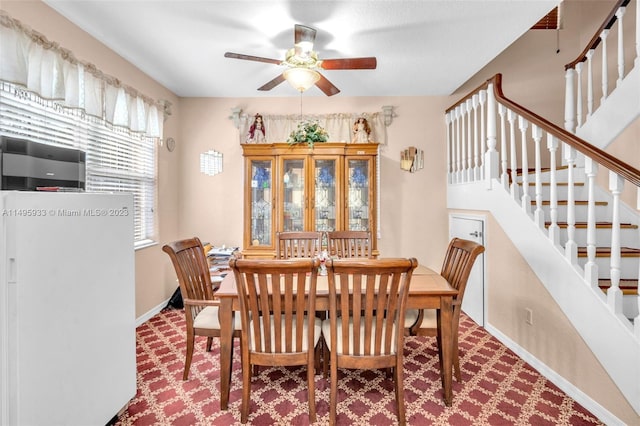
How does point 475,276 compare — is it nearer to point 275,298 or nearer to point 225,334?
point 275,298

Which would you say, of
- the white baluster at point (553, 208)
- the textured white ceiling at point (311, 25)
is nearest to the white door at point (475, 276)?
the white baluster at point (553, 208)

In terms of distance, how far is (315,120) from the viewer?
3.88m

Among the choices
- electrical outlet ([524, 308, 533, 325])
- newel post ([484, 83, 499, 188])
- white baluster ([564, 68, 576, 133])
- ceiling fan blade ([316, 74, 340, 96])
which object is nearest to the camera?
electrical outlet ([524, 308, 533, 325])

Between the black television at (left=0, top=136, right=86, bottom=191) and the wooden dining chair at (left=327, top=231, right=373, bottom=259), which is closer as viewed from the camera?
the black television at (left=0, top=136, right=86, bottom=191)

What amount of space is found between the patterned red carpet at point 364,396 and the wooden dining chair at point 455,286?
0.26 m

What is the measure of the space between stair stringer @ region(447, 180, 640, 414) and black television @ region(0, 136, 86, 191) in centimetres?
312

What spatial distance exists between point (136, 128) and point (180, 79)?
0.81 m

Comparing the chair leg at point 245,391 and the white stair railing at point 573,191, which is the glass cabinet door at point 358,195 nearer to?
the white stair railing at point 573,191

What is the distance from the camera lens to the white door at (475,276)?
3039 millimetres

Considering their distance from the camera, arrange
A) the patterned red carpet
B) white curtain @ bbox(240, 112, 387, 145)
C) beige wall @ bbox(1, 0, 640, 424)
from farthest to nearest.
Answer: white curtain @ bbox(240, 112, 387, 145), beige wall @ bbox(1, 0, 640, 424), the patterned red carpet

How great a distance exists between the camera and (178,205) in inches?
155

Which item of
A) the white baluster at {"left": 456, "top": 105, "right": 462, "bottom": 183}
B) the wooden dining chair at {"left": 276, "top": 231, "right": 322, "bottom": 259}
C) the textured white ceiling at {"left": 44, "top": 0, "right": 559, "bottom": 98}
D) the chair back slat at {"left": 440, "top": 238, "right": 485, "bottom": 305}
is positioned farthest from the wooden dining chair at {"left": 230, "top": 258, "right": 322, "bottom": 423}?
the white baluster at {"left": 456, "top": 105, "right": 462, "bottom": 183}

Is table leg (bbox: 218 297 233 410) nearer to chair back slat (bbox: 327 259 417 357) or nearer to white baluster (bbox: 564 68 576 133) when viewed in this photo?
chair back slat (bbox: 327 259 417 357)

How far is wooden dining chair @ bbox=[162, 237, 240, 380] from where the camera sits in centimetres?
195
